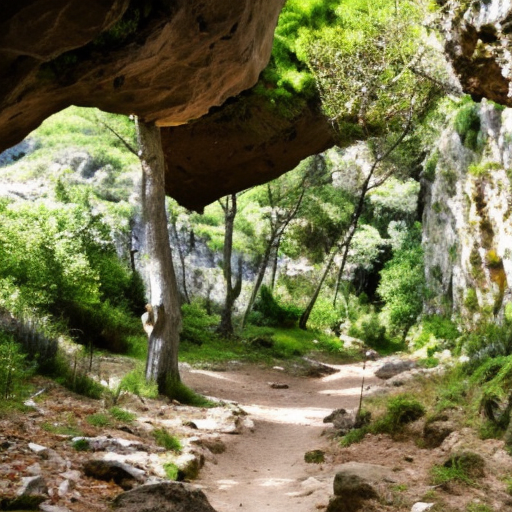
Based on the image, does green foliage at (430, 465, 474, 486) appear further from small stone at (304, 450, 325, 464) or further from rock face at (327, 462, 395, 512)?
small stone at (304, 450, 325, 464)

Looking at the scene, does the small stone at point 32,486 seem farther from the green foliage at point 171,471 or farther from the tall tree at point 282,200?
the tall tree at point 282,200

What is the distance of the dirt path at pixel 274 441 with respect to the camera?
518 cm

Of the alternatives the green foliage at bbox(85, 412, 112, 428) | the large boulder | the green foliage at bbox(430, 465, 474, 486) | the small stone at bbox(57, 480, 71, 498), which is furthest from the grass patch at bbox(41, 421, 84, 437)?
the green foliage at bbox(430, 465, 474, 486)

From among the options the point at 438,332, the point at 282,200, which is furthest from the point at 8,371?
the point at 282,200

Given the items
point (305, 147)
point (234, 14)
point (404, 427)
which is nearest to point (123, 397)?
point (404, 427)

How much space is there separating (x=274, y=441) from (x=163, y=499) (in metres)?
4.68

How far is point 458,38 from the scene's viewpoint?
8.67 meters

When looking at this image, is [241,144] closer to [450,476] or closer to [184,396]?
[184,396]

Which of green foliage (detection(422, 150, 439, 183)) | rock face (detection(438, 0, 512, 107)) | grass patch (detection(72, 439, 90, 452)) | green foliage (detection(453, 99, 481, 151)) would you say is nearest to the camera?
grass patch (detection(72, 439, 90, 452))

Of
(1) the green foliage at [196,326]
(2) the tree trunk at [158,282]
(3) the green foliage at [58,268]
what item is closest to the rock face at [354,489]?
(2) the tree trunk at [158,282]

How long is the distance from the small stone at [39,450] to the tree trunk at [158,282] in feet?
15.1

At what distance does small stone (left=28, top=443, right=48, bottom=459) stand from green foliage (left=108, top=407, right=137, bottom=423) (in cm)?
197

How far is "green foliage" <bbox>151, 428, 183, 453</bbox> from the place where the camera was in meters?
6.05

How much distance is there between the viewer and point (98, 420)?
621 centimetres
